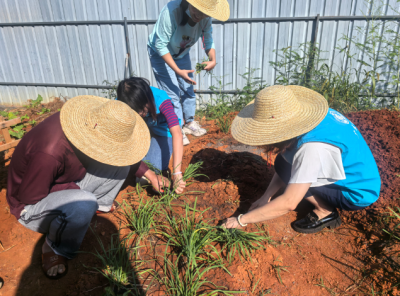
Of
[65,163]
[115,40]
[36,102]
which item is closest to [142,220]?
[65,163]

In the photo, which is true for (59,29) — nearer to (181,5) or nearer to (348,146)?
(181,5)

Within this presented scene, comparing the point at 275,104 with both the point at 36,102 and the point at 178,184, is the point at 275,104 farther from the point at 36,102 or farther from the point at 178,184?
the point at 36,102

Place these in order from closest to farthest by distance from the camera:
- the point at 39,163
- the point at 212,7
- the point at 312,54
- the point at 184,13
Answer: the point at 39,163 → the point at 212,7 → the point at 184,13 → the point at 312,54

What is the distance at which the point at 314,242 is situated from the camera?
2035 millimetres

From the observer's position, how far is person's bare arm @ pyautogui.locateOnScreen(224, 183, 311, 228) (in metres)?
1.56

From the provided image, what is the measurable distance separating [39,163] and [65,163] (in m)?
0.18

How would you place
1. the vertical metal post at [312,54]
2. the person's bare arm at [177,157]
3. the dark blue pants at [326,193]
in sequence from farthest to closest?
the vertical metal post at [312,54], the person's bare arm at [177,157], the dark blue pants at [326,193]

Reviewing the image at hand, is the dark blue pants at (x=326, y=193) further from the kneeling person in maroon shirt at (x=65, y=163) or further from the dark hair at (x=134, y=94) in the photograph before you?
the dark hair at (x=134, y=94)

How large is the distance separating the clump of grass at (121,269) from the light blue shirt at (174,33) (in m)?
2.06

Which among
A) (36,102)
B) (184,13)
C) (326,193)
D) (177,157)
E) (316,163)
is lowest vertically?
(36,102)

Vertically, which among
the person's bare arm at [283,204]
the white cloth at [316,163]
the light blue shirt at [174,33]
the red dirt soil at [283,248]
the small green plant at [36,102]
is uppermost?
the light blue shirt at [174,33]

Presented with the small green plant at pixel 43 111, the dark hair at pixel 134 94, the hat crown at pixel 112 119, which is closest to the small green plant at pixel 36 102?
the small green plant at pixel 43 111

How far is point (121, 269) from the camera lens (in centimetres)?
173

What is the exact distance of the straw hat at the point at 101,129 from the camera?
1684mm
